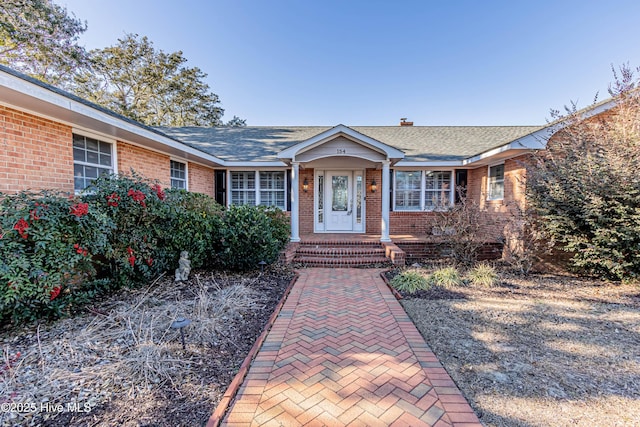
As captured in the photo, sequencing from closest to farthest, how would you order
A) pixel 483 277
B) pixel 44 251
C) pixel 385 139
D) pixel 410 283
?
pixel 44 251
pixel 410 283
pixel 483 277
pixel 385 139

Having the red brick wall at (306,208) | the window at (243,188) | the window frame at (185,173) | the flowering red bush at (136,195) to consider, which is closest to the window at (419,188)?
the red brick wall at (306,208)

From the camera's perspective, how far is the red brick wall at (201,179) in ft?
30.0

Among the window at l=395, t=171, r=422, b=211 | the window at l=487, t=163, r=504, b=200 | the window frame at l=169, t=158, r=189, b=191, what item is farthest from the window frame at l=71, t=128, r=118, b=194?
the window at l=487, t=163, r=504, b=200

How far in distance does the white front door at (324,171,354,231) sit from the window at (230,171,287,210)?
1711 millimetres

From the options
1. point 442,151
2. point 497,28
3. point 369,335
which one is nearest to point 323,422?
point 369,335

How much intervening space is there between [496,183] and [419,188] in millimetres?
2402

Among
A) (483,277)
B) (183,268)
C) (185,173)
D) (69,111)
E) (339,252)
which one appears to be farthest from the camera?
(185,173)

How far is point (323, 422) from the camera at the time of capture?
2.14 meters

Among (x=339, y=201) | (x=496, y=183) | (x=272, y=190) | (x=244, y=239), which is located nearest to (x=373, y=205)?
(x=339, y=201)

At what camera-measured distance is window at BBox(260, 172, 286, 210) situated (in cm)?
1041

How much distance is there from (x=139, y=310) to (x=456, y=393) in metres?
4.20

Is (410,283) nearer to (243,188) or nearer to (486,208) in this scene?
(486,208)

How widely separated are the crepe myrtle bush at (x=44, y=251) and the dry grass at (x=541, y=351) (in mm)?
4849

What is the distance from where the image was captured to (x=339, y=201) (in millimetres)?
10258
